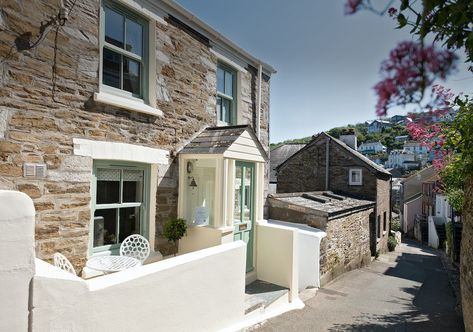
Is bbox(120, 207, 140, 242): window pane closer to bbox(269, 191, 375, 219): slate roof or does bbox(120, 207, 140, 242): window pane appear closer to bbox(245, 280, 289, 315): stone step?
bbox(245, 280, 289, 315): stone step

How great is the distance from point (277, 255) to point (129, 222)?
11.1 ft

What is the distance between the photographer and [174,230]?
5586 mm

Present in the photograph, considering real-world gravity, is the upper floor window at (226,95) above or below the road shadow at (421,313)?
above

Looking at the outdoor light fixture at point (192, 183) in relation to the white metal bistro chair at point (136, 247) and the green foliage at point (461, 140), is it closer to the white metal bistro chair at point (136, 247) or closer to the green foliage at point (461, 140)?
the white metal bistro chair at point (136, 247)

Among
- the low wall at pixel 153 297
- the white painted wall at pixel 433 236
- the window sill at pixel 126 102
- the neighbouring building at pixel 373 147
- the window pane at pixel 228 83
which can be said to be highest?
the neighbouring building at pixel 373 147

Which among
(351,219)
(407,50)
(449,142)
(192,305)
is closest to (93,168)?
(192,305)

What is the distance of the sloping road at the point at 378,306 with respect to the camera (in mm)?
6117

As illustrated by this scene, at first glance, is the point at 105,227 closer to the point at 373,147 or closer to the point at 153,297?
the point at 153,297

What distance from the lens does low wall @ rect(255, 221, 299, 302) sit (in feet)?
21.4

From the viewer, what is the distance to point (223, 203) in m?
5.73

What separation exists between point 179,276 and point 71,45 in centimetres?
370

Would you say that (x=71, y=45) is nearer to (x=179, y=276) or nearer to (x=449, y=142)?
(x=179, y=276)

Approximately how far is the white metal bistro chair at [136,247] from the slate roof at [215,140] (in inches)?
74.9

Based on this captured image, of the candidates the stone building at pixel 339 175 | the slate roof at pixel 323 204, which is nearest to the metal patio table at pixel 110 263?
the slate roof at pixel 323 204
